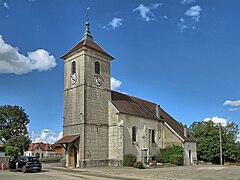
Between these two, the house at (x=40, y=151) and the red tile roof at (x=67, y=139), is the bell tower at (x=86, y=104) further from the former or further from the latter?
the house at (x=40, y=151)

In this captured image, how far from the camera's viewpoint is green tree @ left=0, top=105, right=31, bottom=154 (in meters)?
60.4

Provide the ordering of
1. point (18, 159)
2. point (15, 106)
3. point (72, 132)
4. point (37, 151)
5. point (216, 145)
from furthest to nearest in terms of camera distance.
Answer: point (37, 151), point (15, 106), point (216, 145), point (72, 132), point (18, 159)

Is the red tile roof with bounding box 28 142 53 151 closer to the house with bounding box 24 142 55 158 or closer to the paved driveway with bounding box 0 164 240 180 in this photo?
the house with bounding box 24 142 55 158

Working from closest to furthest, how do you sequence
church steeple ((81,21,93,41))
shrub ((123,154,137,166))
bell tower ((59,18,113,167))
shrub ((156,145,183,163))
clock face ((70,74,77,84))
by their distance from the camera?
1. bell tower ((59,18,113,167))
2. shrub ((123,154,137,166))
3. clock face ((70,74,77,84))
4. church steeple ((81,21,93,41))
5. shrub ((156,145,183,163))

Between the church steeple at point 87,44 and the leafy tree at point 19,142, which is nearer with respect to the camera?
the church steeple at point 87,44

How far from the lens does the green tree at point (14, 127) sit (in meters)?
60.4

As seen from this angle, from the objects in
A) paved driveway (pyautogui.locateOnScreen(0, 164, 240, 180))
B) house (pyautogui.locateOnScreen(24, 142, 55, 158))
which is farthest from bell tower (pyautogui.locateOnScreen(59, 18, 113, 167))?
house (pyautogui.locateOnScreen(24, 142, 55, 158))

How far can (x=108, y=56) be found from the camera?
115ft

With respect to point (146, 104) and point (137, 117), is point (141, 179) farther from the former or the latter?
point (146, 104)

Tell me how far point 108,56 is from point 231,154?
28.3m

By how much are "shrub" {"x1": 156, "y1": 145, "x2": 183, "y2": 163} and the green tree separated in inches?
1386

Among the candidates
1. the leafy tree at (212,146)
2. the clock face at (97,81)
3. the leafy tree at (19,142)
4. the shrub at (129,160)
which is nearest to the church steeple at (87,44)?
the clock face at (97,81)

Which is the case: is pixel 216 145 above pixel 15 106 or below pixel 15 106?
below

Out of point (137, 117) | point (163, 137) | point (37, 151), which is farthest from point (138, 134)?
point (37, 151)
